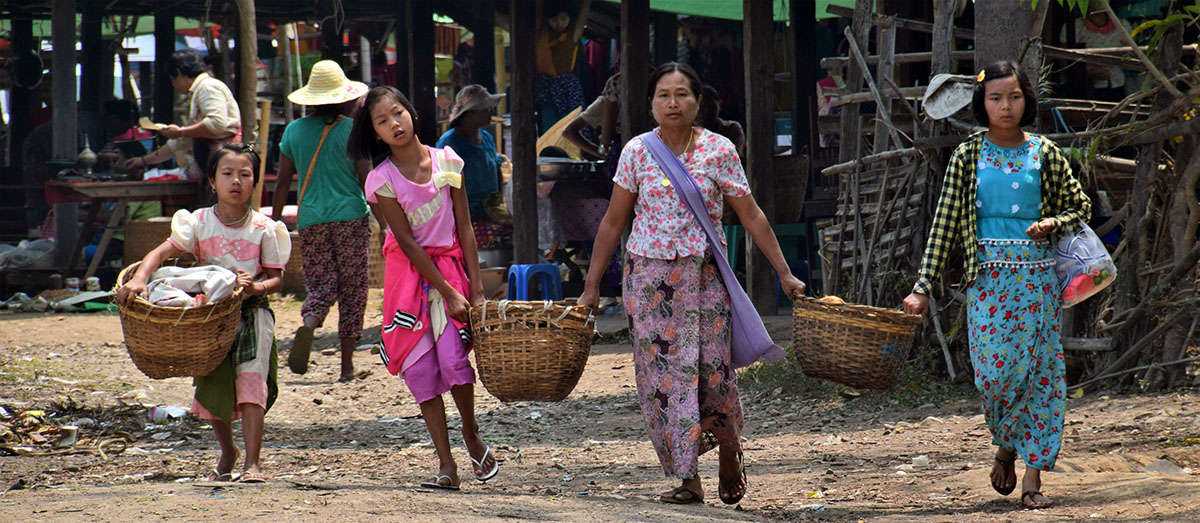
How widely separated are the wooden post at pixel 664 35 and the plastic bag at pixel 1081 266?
30.6ft

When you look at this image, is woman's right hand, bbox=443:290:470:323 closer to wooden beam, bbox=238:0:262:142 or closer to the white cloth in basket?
the white cloth in basket

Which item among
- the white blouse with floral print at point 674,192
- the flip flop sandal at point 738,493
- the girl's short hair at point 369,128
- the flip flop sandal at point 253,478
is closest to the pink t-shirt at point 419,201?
the girl's short hair at point 369,128

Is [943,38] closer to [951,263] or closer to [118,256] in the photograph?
[951,263]

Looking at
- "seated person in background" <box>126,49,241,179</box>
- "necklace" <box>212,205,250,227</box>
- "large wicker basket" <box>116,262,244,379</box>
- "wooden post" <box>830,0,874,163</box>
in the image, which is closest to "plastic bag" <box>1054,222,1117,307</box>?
"large wicker basket" <box>116,262,244,379</box>

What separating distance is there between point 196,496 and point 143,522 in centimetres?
40

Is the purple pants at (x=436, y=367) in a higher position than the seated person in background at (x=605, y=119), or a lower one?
lower

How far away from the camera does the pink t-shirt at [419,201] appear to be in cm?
465

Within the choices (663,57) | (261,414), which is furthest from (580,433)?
(663,57)

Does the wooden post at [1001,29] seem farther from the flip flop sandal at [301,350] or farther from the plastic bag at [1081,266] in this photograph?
the flip flop sandal at [301,350]

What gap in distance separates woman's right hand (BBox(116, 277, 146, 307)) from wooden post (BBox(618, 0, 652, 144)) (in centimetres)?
550

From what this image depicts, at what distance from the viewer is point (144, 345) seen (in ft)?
14.6

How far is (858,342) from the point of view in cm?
448

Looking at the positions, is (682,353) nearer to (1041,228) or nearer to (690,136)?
(690,136)

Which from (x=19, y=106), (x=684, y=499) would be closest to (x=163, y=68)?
(x=19, y=106)
